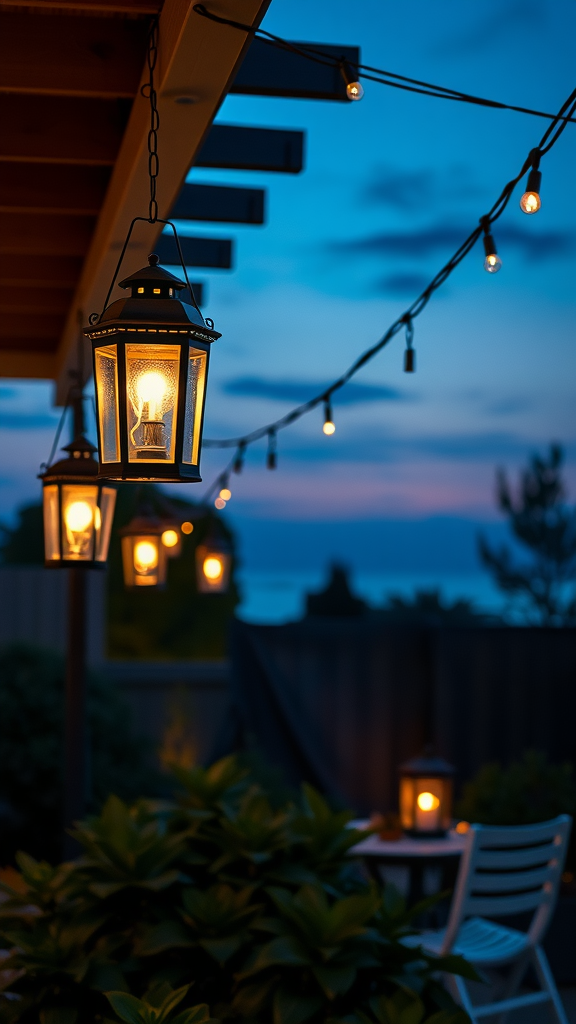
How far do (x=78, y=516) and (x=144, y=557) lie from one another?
1900 millimetres

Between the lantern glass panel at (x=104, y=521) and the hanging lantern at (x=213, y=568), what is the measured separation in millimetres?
2878

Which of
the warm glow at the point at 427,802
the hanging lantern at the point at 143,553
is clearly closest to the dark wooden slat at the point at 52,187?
the hanging lantern at the point at 143,553

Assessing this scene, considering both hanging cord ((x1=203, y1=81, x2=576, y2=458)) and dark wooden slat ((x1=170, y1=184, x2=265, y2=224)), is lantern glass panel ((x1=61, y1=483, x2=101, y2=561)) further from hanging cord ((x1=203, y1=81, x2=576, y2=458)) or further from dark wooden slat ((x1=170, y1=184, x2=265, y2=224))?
hanging cord ((x1=203, y1=81, x2=576, y2=458))

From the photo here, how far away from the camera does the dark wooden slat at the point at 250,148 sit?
3.08m

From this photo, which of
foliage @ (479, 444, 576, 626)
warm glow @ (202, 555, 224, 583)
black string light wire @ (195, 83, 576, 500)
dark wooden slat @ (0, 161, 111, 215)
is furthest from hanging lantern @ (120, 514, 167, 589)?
foliage @ (479, 444, 576, 626)

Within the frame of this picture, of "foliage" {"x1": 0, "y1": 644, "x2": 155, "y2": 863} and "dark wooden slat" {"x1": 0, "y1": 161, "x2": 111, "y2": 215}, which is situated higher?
"dark wooden slat" {"x1": 0, "y1": 161, "x2": 111, "y2": 215}

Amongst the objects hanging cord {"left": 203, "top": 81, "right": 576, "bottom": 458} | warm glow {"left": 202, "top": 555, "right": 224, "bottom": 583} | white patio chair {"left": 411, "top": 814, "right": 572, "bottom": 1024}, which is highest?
hanging cord {"left": 203, "top": 81, "right": 576, "bottom": 458}

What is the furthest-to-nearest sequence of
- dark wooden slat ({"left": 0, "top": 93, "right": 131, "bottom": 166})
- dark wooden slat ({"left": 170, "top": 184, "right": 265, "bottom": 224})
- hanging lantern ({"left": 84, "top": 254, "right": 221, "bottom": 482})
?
dark wooden slat ({"left": 170, "top": 184, "right": 265, "bottom": 224}) < dark wooden slat ({"left": 0, "top": 93, "right": 131, "bottom": 166}) < hanging lantern ({"left": 84, "top": 254, "right": 221, "bottom": 482})

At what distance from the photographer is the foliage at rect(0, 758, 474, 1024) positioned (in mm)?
2484

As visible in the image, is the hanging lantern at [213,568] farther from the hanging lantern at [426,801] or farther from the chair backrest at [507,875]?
the chair backrest at [507,875]

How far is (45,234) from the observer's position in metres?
3.49

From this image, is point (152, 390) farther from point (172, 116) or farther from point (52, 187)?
point (52, 187)

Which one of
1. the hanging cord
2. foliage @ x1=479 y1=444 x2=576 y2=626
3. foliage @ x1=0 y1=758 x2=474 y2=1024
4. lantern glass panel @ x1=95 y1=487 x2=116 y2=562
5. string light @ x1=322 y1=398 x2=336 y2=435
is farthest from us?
foliage @ x1=479 y1=444 x2=576 y2=626

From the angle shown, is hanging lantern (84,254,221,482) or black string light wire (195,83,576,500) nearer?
hanging lantern (84,254,221,482)
